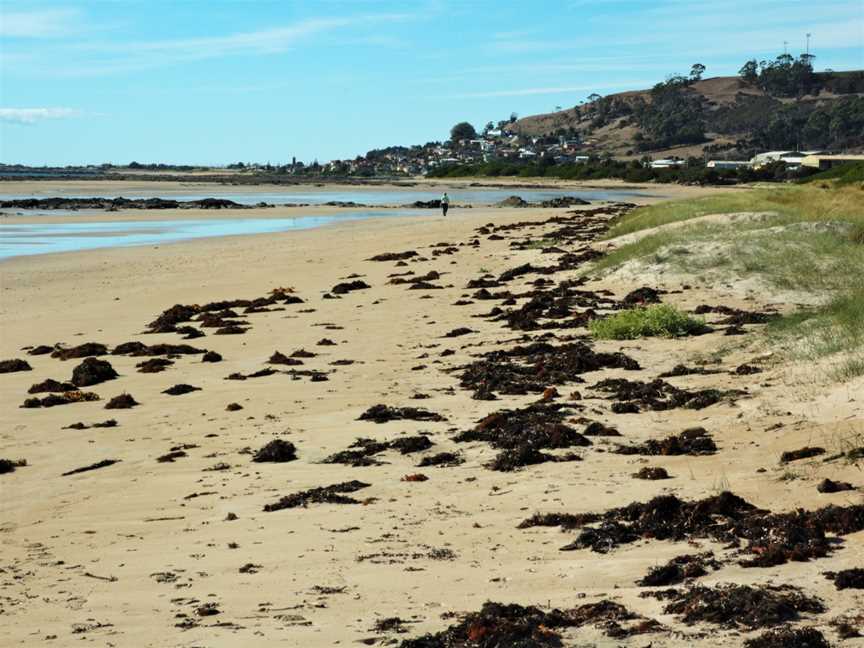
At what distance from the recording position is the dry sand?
6246mm

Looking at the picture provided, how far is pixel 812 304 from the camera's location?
57.7 ft

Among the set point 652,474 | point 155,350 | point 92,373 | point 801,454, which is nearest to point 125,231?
point 155,350

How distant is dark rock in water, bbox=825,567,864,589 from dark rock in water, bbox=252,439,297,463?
5.19 m

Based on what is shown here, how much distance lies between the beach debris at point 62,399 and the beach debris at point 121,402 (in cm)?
51

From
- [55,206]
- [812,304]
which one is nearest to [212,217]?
[55,206]

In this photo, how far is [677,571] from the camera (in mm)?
6344

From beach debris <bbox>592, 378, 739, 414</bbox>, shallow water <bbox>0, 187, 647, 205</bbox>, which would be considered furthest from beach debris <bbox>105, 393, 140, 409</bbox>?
shallow water <bbox>0, 187, 647, 205</bbox>

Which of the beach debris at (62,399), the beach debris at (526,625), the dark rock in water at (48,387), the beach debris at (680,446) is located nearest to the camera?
the beach debris at (526,625)

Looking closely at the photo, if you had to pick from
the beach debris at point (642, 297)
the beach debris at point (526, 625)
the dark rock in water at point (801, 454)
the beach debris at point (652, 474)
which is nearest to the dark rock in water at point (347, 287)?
the beach debris at point (642, 297)

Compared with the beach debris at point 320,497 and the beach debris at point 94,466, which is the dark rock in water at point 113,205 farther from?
the beach debris at point 320,497

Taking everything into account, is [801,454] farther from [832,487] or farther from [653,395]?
[653,395]

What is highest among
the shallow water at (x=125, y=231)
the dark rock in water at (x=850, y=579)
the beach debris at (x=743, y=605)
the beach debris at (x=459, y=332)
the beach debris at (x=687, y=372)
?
the shallow water at (x=125, y=231)

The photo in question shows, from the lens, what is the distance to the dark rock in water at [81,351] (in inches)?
653

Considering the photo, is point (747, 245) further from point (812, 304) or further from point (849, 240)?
point (812, 304)
